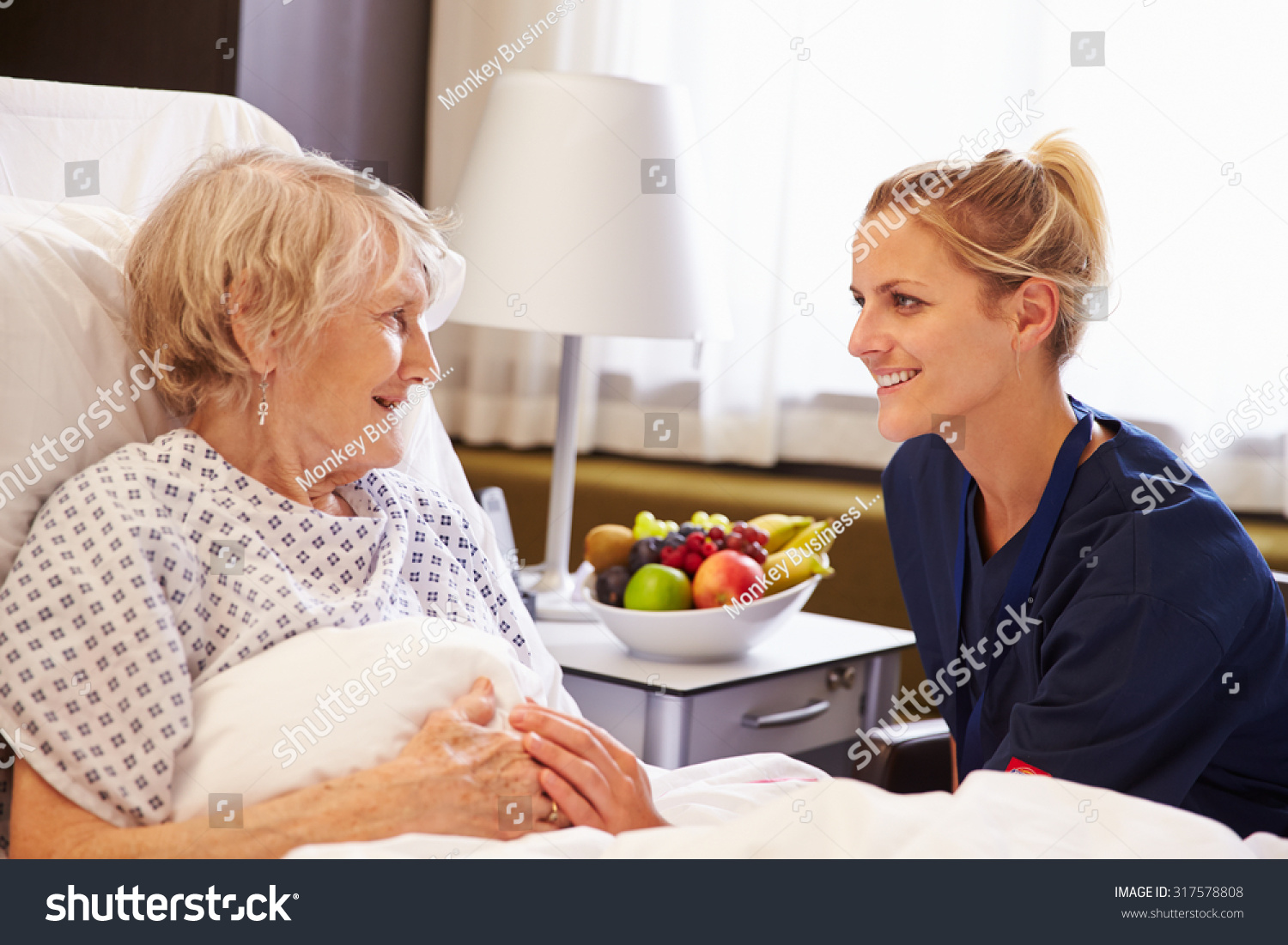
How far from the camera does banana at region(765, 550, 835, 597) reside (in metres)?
1.69

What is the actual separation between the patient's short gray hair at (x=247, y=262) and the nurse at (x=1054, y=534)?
572 millimetres

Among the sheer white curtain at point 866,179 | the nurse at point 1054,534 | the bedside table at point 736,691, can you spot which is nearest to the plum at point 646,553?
the bedside table at point 736,691

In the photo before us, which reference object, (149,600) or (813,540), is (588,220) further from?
(149,600)

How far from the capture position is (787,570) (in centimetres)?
169

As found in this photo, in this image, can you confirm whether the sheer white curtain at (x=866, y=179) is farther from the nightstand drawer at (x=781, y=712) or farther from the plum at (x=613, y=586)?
the nightstand drawer at (x=781, y=712)

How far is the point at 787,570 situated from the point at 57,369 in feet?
3.15

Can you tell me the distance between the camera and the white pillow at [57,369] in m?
1.07

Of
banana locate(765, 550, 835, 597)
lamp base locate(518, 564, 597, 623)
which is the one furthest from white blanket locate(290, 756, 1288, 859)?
lamp base locate(518, 564, 597, 623)

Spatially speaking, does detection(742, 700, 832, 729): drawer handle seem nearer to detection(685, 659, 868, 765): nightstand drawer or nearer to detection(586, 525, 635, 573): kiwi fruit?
detection(685, 659, 868, 765): nightstand drawer

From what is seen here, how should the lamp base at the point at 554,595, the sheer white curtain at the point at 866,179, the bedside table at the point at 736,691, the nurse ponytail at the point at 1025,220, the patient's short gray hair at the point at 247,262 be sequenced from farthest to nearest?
the sheer white curtain at the point at 866,179 → the lamp base at the point at 554,595 → the bedside table at the point at 736,691 → the nurse ponytail at the point at 1025,220 → the patient's short gray hair at the point at 247,262

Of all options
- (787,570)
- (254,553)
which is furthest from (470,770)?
(787,570)
